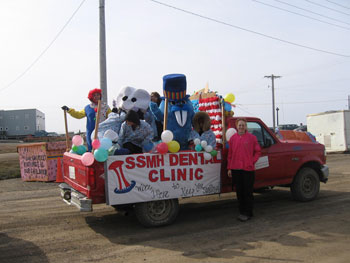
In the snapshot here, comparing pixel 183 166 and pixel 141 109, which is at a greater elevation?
pixel 141 109

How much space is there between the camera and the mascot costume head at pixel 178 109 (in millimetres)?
6059

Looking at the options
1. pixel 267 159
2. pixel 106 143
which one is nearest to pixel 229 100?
pixel 267 159

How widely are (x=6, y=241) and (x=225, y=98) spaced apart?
441 cm

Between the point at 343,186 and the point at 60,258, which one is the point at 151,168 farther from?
the point at 343,186

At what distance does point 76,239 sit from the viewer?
4.97 metres

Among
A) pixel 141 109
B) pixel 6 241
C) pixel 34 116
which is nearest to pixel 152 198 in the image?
pixel 141 109

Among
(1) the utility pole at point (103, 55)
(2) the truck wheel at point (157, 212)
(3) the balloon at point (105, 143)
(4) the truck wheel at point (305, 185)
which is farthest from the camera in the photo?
(1) the utility pole at point (103, 55)

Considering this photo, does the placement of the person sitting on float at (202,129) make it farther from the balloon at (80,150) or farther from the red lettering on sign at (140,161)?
the balloon at (80,150)

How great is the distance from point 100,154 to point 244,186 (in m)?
2.53

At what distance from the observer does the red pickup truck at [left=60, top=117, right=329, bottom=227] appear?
4.98 m

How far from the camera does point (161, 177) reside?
533cm

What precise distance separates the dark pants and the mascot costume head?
1.12m

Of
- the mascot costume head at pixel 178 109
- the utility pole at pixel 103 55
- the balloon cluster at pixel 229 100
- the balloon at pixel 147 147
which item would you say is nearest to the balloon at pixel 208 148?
the mascot costume head at pixel 178 109

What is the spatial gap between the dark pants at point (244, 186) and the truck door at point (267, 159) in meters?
0.57
